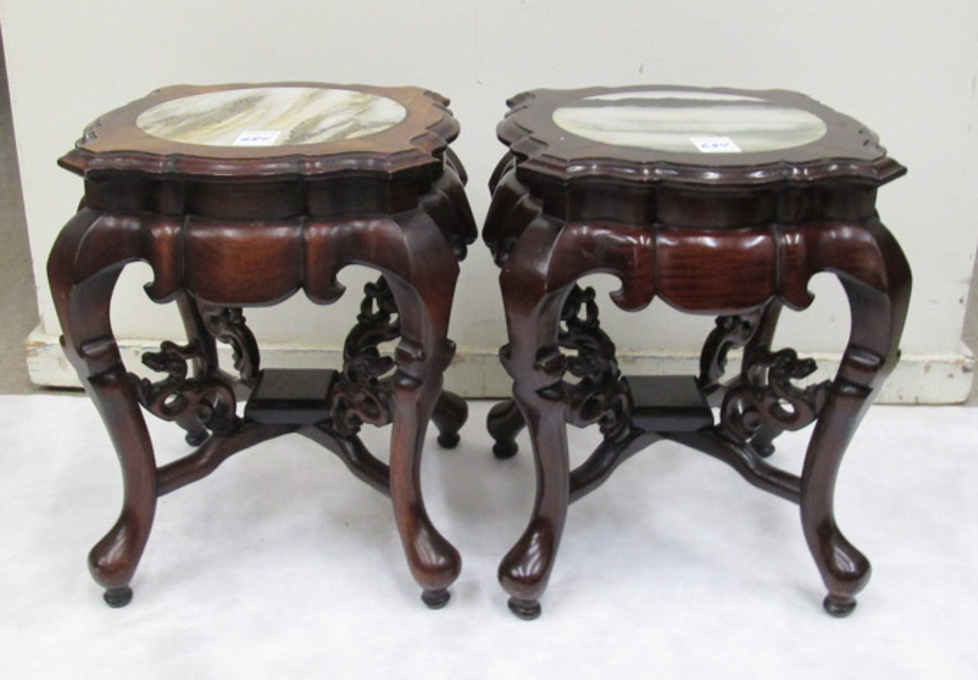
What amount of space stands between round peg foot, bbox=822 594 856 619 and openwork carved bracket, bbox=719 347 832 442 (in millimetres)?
221

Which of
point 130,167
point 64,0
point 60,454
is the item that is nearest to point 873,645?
point 130,167

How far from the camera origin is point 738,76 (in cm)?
165

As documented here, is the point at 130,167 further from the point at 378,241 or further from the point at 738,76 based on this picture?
the point at 738,76

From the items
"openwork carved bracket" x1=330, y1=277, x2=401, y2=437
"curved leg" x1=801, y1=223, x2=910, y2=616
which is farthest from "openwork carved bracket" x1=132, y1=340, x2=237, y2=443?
"curved leg" x1=801, y1=223, x2=910, y2=616

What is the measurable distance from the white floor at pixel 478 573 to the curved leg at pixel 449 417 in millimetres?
23

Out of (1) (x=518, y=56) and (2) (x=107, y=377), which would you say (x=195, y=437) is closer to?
(2) (x=107, y=377)

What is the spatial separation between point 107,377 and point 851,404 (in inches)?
35.1

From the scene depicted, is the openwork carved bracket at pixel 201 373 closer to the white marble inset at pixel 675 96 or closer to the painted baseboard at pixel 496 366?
the painted baseboard at pixel 496 366

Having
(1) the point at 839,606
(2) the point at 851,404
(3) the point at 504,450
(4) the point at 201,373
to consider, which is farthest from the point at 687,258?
(4) the point at 201,373

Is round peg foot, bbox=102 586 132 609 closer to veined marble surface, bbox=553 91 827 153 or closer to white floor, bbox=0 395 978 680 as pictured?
white floor, bbox=0 395 978 680

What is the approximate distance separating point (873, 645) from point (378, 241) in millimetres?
769

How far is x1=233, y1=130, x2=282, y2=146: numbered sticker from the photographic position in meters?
1.14

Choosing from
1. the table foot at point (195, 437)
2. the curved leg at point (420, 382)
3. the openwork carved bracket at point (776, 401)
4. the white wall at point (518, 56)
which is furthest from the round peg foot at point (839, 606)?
the table foot at point (195, 437)

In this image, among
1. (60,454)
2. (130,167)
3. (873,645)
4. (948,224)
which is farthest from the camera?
(948,224)
